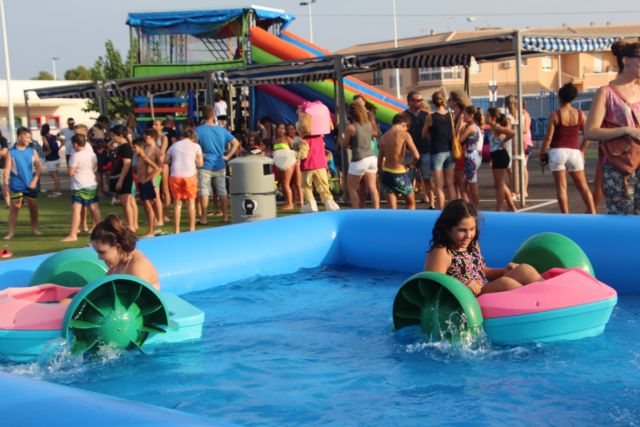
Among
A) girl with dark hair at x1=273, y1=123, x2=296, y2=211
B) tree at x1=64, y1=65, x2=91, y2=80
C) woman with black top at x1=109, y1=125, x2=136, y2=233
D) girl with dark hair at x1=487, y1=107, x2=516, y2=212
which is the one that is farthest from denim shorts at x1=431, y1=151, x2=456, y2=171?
tree at x1=64, y1=65, x2=91, y2=80

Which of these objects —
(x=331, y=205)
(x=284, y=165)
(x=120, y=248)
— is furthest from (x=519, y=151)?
(x=120, y=248)

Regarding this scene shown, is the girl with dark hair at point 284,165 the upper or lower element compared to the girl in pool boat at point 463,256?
upper

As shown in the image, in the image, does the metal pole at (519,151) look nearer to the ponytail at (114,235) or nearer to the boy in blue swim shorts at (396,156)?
the boy in blue swim shorts at (396,156)

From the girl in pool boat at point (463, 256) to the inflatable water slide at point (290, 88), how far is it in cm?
1085

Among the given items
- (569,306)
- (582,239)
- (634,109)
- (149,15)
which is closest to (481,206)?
(582,239)

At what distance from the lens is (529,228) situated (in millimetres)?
7664

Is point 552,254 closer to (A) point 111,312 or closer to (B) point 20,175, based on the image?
(A) point 111,312

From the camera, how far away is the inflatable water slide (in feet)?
55.4

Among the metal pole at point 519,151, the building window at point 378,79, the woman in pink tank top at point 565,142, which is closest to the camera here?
the woman in pink tank top at point 565,142

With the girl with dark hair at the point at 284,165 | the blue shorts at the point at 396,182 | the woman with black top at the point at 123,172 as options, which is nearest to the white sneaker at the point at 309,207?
the girl with dark hair at the point at 284,165

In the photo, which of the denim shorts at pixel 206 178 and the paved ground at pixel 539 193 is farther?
the paved ground at pixel 539 193

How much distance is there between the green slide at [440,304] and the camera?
17.2 ft

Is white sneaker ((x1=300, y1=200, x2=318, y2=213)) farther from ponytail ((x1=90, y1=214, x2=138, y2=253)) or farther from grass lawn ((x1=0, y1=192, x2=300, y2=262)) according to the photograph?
ponytail ((x1=90, y1=214, x2=138, y2=253))

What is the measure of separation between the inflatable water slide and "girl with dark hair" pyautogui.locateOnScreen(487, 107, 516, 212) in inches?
202
